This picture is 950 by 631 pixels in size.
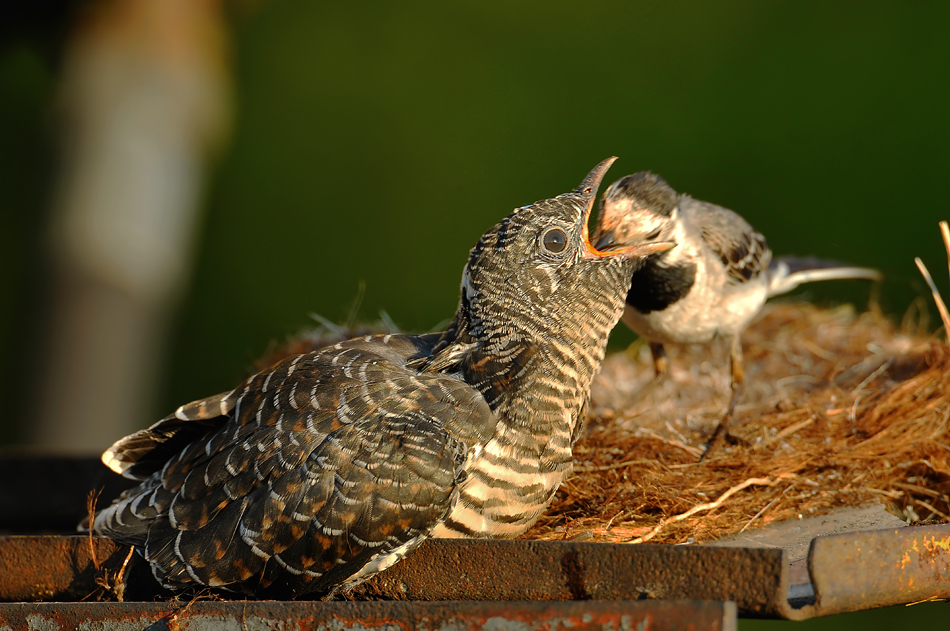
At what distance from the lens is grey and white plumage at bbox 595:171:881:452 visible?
1.96m

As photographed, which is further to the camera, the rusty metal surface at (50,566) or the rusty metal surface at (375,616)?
the rusty metal surface at (50,566)

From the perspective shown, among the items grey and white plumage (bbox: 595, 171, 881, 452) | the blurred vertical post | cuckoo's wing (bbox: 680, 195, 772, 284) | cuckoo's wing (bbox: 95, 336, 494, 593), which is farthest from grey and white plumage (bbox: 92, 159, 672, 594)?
the blurred vertical post

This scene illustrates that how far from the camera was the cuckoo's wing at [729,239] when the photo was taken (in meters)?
2.28

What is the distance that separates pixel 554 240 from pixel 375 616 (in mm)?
801

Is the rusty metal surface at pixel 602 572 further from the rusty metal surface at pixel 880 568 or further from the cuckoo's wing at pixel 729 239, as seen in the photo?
the cuckoo's wing at pixel 729 239

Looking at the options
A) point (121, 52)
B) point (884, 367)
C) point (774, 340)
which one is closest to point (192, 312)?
point (121, 52)

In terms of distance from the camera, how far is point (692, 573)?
3.94 feet

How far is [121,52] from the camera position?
515cm

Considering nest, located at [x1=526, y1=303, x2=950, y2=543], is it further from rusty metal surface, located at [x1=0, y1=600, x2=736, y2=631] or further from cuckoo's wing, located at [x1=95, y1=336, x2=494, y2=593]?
rusty metal surface, located at [x1=0, y1=600, x2=736, y2=631]

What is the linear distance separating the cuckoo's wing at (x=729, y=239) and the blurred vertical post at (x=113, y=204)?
3825mm

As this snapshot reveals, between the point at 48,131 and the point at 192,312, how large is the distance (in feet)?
5.48

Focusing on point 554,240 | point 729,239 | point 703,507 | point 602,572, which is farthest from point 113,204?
point 602,572

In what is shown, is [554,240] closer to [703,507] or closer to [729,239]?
[703,507]

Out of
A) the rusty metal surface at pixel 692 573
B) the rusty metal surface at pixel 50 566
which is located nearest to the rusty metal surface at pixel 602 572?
the rusty metal surface at pixel 692 573
